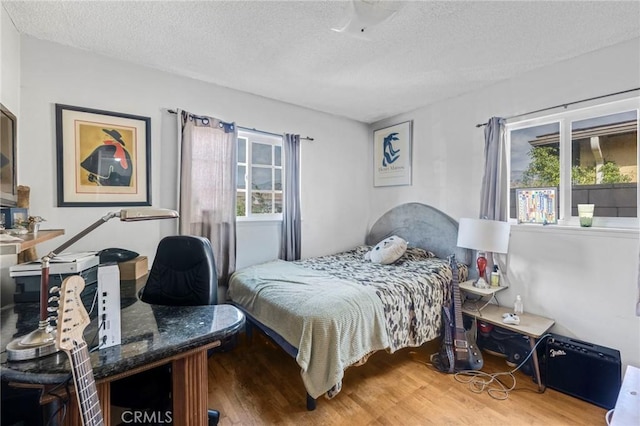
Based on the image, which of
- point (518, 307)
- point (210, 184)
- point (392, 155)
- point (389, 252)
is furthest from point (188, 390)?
point (392, 155)

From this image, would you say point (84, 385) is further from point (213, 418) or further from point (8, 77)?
point (8, 77)

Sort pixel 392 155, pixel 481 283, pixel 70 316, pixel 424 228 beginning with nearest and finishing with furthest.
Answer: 1. pixel 70 316
2. pixel 481 283
3. pixel 424 228
4. pixel 392 155

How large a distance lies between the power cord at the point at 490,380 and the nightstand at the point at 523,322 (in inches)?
2.7

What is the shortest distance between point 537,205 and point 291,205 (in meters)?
2.44

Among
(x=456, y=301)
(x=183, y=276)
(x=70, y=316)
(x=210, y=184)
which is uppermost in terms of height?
(x=210, y=184)

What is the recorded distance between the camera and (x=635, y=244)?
6.62ft

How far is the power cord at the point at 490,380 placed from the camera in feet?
6.73

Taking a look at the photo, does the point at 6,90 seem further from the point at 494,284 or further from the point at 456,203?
the point at 494,284

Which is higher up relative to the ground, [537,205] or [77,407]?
[537,205]

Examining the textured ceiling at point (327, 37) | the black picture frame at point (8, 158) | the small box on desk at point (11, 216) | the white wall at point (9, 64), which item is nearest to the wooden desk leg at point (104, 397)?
A: the small box on desk at point (11, 216)

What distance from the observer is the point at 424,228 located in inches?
133

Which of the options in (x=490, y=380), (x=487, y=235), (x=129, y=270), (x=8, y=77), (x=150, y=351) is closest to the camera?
(x=150, y=351)

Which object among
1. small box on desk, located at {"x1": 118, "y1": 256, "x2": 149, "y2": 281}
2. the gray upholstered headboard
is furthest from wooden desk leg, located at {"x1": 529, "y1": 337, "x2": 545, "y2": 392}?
small box on desk, located at {"x1": 118, "y1": 256, "x2": 149, "y2": 281}

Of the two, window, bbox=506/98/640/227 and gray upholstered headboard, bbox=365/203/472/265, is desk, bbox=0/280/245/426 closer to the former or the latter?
gray upholstered headboard, bbox=365/203/472/265
